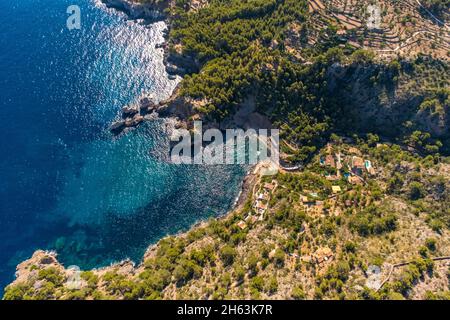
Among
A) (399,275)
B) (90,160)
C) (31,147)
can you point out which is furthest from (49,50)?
(399,275)

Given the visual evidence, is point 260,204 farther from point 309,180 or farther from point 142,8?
point 142,8

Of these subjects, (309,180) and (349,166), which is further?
(349,166)

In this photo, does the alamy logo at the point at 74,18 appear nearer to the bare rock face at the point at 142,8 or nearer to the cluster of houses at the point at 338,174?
the bare rock face at the point at 142,8

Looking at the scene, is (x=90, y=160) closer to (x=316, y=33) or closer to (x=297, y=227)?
(x=297, y=227)

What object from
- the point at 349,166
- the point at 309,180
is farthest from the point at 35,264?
the point at 349,166

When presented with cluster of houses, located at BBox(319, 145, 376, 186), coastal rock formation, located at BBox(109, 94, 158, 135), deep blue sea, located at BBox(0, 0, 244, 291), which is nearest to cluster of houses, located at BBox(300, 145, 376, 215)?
cluster of houses, located at BBox(319, 145, 376, 186)

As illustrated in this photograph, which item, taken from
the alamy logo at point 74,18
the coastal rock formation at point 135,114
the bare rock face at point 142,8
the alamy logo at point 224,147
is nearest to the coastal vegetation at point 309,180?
the alamy logo at point 224,147
